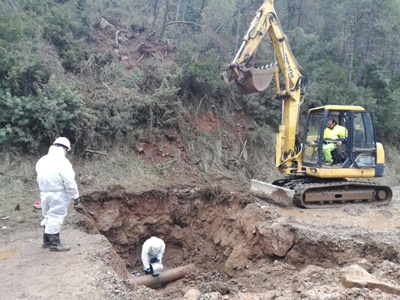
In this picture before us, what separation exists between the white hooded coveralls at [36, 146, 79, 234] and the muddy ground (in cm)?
56

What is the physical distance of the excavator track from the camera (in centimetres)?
855

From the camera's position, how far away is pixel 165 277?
7898mm

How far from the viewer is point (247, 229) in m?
7.77

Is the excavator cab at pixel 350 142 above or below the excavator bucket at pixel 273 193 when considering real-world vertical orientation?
above

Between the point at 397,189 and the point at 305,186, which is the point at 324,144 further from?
the point at 397,189

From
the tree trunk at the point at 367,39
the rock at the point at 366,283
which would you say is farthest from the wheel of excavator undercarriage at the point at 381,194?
the tree trunk at the point at 367,39

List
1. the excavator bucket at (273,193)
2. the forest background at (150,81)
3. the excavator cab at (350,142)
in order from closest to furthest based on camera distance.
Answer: the excavator bucket at (273,193), the excavator cab at (350,142), the forest background at (150,81)

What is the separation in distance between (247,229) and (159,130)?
181 inches

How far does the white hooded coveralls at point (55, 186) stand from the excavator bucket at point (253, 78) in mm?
4532

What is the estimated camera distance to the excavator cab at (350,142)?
28.3ft

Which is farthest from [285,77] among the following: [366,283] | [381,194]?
[366,283]

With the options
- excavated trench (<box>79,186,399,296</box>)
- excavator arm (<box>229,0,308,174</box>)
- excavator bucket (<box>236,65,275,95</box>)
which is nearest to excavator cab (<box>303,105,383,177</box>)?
excavator arm (<box>229,0,308,174</box>)

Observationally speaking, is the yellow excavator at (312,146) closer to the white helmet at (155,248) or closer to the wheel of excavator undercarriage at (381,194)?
the wheel of excavator undercarriage at (381,194)

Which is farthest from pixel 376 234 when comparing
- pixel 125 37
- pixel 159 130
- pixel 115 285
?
pixel 125 37
